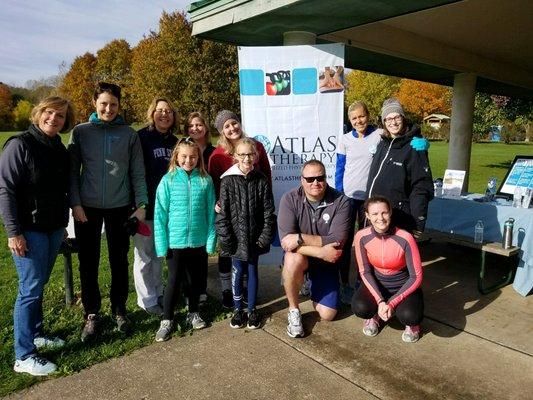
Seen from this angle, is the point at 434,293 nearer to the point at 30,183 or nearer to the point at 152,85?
the point at 30,183

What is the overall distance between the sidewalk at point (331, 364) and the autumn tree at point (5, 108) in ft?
169

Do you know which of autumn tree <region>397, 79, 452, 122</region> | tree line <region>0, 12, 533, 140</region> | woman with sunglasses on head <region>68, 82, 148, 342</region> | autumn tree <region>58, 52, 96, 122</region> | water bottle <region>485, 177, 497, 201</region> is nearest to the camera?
woman with sunglasses on head <region>68, 82, 148, 342</region>

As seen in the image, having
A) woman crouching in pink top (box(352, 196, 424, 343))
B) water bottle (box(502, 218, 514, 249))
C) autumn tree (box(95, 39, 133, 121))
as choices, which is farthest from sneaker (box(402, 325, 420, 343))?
autumn tree (box(95, 39, 133, 121))

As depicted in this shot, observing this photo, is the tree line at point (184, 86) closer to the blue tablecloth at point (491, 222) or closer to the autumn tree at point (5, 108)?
the autumn tree at point (5, 108)

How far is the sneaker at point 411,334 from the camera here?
321 centimetres

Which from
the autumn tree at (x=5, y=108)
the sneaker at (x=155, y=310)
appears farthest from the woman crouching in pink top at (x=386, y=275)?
the autumn tree at (x=5, y=108)

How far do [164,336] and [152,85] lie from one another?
29.2 m

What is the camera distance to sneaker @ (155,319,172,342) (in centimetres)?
327

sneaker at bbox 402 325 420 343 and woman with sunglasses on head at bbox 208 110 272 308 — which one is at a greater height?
woman with sunglasses on head at bbox 208 110 272 308

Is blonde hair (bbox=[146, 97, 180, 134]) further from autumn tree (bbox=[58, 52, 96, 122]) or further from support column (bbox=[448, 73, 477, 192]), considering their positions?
autumn tree (bbox=[58, 52, 96, 122])

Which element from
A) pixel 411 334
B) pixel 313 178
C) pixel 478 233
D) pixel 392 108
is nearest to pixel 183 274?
pixel 313 178

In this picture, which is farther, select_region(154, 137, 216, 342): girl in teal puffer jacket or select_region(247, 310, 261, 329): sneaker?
select_region(247, 310, 261, 329): sneaker

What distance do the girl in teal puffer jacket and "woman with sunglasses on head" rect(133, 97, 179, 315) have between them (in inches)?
11.1

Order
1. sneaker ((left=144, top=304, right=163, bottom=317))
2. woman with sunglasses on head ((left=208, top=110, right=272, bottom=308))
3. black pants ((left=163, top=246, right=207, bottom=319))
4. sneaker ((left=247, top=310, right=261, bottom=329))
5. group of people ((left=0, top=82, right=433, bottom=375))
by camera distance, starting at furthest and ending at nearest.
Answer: woman with sunglasses on head ((left=208, top=110, right=272, bottom=308)) → sneaker ((left=144, top=304, right=163, bottom=317)) → sneaker ((left=247, top=310, right=261, bottom=329)) → black pants ((left=163, top=246, right=207, bottom=319)) → group of people ((left=0, top=82, right=433, bottom=375))
